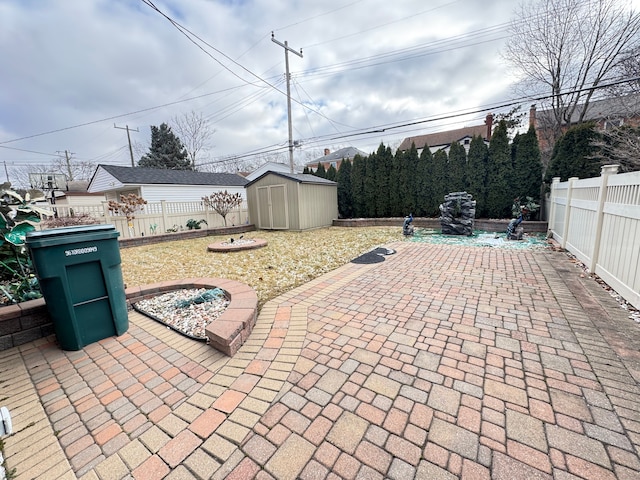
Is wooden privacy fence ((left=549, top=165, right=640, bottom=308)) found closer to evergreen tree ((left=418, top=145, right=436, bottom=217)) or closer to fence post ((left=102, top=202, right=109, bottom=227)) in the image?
evergreen tree ((left=418, top=145, right=436, bottom=217))

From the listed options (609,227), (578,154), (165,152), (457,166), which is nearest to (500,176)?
(457,166)

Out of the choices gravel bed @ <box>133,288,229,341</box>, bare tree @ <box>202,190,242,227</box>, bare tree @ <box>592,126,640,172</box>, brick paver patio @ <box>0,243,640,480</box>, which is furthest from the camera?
bare tree @ <box>202,190,242,227</box>

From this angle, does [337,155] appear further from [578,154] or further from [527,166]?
[578,154]

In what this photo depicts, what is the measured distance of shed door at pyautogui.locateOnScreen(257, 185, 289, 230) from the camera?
35.3 ft

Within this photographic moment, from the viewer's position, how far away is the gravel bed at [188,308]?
2.71 meters

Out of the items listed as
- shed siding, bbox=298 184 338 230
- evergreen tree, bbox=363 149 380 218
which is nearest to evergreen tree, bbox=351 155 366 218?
evergreen tree, bbox=363 149 380 218

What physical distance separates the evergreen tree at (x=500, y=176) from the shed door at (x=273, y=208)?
7.87 meters

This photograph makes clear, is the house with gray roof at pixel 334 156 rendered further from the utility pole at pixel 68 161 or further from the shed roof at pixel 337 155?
the utility pole at pixel 68 161

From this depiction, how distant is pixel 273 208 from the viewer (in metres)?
11.1

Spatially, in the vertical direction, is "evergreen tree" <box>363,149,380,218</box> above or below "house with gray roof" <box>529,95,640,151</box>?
below

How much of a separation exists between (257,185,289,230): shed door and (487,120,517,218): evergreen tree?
787cm

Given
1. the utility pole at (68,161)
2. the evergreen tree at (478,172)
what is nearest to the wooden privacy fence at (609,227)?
the evergreen tree at (478,172)

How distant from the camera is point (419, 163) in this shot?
37.0ft

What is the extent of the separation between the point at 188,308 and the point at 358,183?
10869 mm
